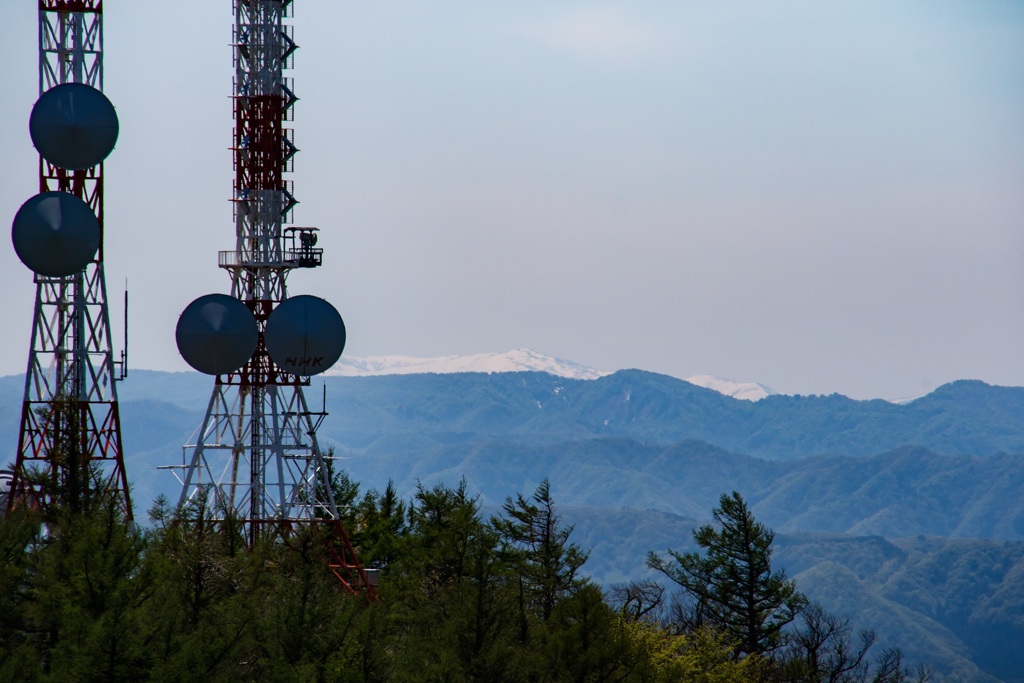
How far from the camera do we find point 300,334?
47.3 meters

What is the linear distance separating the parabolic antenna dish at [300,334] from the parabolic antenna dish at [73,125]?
8.64 metres

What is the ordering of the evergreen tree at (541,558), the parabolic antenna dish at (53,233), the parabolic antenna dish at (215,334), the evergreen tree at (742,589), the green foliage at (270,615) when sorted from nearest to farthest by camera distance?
1. the green foliage at (270,615)
2. the evergreen tree at (541,558)
3. the parabolic antenna dish at (215,334)
4. the parabolic antenna dish at (53,233)
5. the evergreen tree at (742,589)

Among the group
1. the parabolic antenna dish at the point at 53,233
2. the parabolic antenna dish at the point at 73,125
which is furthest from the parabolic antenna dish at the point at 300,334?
the parabolic antenna dish at the point at 73,125

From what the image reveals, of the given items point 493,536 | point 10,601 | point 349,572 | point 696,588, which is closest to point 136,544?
point 10,601

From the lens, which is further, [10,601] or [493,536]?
[493,536]

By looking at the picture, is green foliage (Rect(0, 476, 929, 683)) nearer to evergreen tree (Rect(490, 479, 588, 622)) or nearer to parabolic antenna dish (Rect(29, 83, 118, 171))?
evergreen tree (Rect(490, 479, 588, 622))

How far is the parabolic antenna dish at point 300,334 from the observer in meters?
47.3

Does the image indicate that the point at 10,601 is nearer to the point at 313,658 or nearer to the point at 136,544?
the point at 136,544

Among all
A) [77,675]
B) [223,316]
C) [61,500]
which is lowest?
[77,675]

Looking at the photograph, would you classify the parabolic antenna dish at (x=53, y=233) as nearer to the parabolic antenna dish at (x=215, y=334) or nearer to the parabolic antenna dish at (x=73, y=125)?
the parabolic antenna dish at (x=73, y=125)

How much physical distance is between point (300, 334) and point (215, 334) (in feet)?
8.85

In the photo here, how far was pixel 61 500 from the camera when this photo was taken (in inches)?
1521

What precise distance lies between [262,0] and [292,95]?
3318mm

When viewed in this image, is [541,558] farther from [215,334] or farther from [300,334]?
[215,334]
